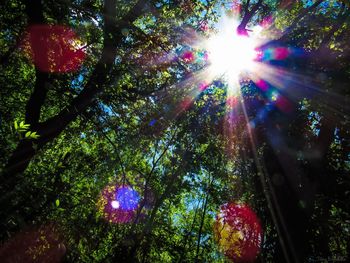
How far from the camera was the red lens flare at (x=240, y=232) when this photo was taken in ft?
43.1

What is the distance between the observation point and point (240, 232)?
26406 millimetres

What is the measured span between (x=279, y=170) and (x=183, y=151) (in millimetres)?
11567

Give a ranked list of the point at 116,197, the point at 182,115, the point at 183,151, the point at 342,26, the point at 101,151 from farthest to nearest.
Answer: the point at 116,197
the point at 183,151
the point at 101,151
the point at 182,115
the point at 342,26

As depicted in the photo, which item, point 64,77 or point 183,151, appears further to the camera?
point 183,151

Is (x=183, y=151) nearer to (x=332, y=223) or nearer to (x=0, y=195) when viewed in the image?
(x=332, y=223)

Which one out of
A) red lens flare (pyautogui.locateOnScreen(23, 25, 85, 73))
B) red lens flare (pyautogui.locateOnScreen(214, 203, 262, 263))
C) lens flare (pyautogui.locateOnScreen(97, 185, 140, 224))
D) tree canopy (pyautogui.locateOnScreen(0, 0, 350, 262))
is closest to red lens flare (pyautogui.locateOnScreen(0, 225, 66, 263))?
tree canopy (pyautogui.locateOnScreen(0, 0, 350, 262))

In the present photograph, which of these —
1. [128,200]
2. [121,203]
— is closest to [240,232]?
[128,200]

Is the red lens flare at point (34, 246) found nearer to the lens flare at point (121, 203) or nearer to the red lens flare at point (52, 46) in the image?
the red lens flare at point (52, 46)

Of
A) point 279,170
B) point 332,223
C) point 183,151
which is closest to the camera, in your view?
point 332,223

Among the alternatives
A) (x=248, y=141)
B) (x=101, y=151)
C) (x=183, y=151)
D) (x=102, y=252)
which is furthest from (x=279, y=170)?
(x=102, y=252)

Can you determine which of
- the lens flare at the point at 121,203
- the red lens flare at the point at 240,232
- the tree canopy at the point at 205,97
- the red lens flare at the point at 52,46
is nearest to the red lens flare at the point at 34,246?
the tree canopy at the point at 205,97

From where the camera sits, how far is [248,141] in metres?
10.2

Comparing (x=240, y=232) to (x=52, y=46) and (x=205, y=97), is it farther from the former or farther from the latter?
(x=52, y=46)

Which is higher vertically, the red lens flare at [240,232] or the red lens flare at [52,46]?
the red lens flare at [240,232]
